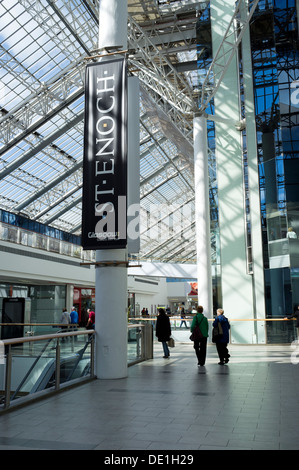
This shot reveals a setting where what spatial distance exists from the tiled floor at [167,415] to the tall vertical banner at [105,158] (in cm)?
277

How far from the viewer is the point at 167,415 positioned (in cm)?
574

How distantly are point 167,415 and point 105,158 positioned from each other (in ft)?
16.3

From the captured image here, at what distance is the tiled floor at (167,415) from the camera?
4.57 m

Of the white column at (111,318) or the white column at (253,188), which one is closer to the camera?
the white column at (111,318)

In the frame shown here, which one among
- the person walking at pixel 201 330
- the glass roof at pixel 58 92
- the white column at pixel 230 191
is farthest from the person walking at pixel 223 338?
the glass roof at pixel 58 92

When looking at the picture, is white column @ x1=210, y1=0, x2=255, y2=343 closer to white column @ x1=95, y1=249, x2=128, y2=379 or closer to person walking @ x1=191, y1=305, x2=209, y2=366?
person walking @ x1=191, y1=305, x2=209, y2=366

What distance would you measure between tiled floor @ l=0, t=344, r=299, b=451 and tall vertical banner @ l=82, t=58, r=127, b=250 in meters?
2.77

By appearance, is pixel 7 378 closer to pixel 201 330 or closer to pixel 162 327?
pixel 201 330

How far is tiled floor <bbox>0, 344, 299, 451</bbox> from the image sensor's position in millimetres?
4566

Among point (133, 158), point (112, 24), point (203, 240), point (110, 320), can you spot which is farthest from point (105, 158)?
point (203, 240)

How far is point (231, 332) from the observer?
54.7 ft

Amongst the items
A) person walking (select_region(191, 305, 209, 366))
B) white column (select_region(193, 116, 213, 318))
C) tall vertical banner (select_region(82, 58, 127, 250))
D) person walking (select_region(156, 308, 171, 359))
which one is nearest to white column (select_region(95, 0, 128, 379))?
tall vertical banner (select_region(82, 58, 127, 250))

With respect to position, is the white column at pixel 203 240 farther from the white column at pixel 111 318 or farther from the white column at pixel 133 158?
the white column at pixel 111 318

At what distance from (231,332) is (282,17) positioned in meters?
12.4
